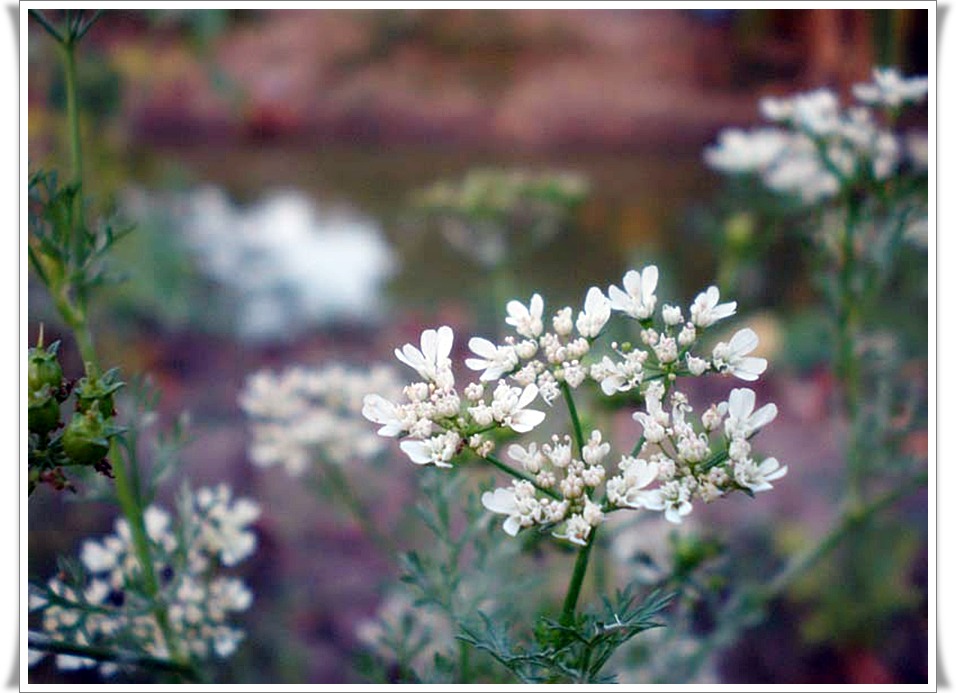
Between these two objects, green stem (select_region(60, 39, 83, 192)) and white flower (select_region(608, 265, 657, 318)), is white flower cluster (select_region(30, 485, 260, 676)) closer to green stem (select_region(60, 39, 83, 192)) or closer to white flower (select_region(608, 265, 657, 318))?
green stem (select_region(60, 39, 83, 192))

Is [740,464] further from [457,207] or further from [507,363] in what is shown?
[457,207]

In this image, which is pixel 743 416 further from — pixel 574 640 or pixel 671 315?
pixel 574 640

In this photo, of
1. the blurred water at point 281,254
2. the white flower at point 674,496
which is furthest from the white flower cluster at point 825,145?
the blurred water at point 281,254

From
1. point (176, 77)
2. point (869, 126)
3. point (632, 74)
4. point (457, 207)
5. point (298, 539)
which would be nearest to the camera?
point (869, 126)

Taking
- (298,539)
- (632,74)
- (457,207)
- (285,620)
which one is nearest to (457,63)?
(632,74)

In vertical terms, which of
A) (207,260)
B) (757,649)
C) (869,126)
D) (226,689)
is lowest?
(757,649)

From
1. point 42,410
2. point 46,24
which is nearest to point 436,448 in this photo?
point 42,410

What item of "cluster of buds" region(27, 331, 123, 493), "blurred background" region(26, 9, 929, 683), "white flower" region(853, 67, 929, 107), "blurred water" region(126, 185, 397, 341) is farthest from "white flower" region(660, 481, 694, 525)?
"blurred water" region(126, 185, 397, 341)
